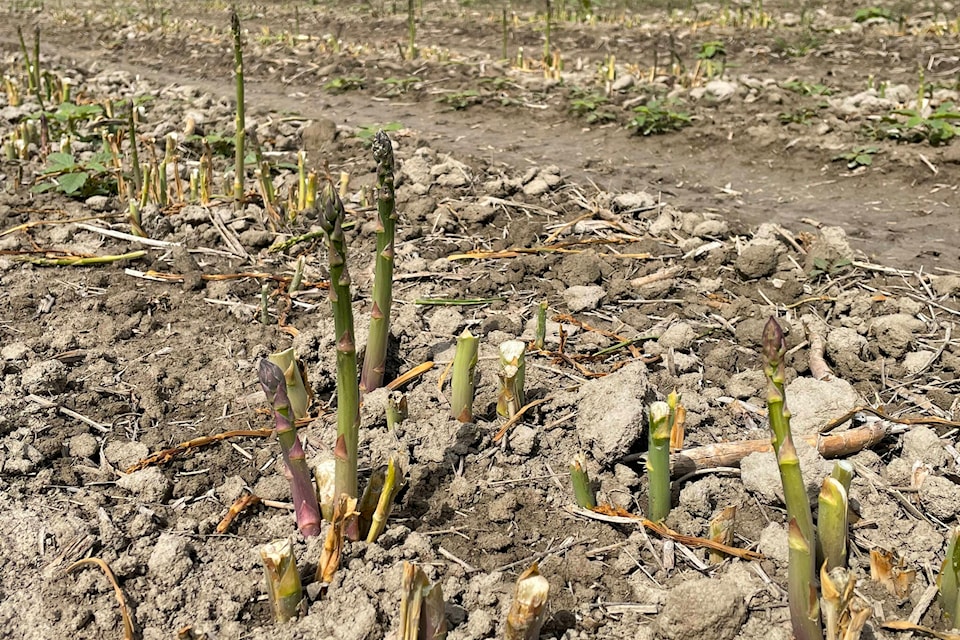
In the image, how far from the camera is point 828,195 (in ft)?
16.2

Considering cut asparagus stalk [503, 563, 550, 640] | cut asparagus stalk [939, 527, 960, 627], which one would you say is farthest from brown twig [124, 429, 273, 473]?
cut asparagus stalk [939, 527, 960, 627]

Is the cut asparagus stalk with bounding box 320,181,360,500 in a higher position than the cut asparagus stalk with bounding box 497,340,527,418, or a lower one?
higher

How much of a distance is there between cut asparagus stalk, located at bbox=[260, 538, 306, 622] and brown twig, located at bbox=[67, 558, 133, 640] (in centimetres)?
30

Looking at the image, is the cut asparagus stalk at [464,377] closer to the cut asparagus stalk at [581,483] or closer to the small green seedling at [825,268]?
the cut asparagus stalk at [581,483]

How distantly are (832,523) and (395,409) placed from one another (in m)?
1.24

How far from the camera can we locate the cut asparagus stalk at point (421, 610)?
162 cm

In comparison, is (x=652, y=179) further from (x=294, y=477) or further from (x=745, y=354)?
(x=294, y=477)

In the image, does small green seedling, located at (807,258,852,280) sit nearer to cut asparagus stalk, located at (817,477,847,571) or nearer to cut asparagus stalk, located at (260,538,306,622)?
cut asparagus stalk, located at (817,477,847,571)

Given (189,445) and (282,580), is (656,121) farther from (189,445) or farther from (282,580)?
(282,580)

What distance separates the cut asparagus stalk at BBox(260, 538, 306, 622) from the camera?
68.3 inches

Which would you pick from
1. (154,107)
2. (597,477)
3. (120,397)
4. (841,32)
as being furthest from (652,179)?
(841,32)

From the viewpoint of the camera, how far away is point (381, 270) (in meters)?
2.37

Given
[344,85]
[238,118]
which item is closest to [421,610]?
[238,118]

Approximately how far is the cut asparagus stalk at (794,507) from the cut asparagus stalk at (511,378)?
3.04ft
